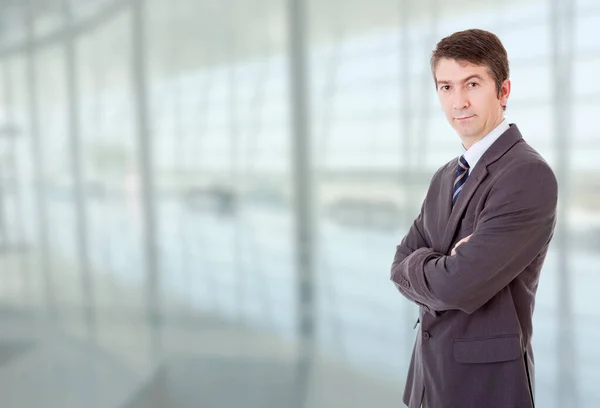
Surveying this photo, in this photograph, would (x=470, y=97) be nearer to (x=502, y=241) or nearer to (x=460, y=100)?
(x=460, y=100)

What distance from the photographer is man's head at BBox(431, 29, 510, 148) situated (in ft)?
3.77

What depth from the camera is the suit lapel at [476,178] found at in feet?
3.77

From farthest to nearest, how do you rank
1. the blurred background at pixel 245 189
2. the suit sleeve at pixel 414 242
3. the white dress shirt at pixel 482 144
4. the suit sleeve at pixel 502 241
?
the blurred background at pixel 245 189 → the suit sleeve at pixel 414 242 → the white dress shirt at pixel 482 144 → the suit sleeve at pixel 502 241

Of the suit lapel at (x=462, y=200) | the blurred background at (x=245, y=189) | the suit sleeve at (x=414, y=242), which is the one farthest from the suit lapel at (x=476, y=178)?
the blurred background at (x=245, y=189)

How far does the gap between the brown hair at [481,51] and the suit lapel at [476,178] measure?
0.30 ft

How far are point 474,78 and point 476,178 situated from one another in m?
0.19

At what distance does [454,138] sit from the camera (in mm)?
3234

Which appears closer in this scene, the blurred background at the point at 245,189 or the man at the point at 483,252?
the man at the point at 483,252

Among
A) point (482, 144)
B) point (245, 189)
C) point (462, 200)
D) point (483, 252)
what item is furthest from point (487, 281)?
point (245, 189)

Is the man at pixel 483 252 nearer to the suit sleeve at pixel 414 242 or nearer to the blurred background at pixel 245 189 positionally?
the suit sleeve at pixel 414 242

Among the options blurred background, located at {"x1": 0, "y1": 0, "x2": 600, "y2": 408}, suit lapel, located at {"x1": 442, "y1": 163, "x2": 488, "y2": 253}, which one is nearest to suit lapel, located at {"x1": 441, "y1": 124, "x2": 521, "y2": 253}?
suit lapel, located at {"x1": 442, "y1": 163, "x2": 488, "y2": 253}

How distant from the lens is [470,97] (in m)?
1.16

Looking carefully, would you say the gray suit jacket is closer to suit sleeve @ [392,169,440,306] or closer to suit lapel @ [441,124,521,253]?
suit lapel @ [441,124,521,253]

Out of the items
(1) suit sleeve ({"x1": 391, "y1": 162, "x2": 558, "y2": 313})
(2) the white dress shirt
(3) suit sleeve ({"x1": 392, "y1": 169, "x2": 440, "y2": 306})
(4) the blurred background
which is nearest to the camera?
(1) suit sleeve ({"x1": 391, "y1": 162, "x2": 558, "y2": 313})
